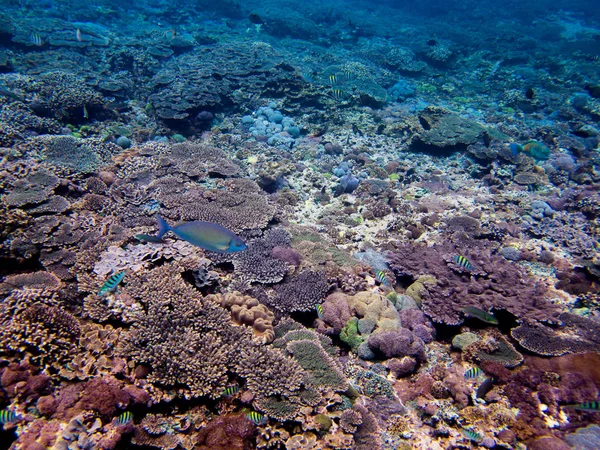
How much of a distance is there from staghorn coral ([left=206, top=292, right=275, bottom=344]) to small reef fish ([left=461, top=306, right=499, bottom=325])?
322 cm

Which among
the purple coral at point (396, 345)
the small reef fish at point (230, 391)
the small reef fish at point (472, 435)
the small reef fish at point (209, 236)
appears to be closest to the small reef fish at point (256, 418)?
the small reef fish at point (230, 391)

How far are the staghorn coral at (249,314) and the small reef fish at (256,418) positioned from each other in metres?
0.86

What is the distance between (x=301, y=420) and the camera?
3350 millimetres

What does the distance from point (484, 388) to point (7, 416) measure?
541 centimetres

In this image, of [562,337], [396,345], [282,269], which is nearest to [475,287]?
[562,337]

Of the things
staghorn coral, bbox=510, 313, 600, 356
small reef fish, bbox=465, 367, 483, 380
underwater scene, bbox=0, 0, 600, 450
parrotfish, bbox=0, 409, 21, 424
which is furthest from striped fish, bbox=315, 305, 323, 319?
parrotfish, bbox=0, 409, 21, 424

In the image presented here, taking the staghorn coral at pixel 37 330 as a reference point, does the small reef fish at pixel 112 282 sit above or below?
above

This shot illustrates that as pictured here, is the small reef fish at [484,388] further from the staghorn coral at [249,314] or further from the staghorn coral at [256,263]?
the staghorn coral at [256,263]

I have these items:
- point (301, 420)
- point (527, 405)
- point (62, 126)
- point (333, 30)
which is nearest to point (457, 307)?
point (527, 405)

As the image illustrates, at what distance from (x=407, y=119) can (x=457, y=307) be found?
10266 mm

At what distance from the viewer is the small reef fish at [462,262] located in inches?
217

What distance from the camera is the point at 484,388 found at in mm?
4184

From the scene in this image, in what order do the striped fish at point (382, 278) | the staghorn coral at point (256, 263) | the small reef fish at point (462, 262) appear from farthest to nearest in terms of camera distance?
the striped fish at point (382, 278) → the small reef fish at point (462, 262) → the staghorn coral at point (256, 263)

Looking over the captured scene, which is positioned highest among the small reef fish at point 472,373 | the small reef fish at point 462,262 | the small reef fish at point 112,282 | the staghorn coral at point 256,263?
the small reef fish at point 462,262
